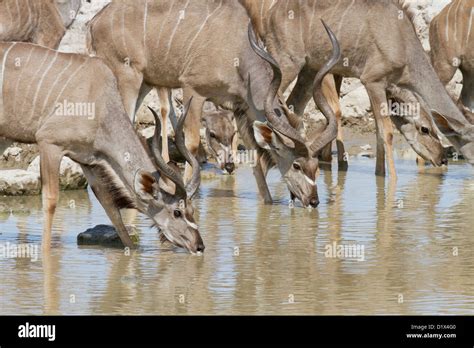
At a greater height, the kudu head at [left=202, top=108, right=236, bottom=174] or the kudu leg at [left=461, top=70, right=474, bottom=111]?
the kudu leg at [left=461, top=70, right=474, bottom=111]

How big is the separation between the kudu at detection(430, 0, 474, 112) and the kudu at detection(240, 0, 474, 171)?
909 millimetres

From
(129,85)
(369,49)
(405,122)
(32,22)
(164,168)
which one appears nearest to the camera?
(164,168)

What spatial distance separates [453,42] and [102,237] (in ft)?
17.2

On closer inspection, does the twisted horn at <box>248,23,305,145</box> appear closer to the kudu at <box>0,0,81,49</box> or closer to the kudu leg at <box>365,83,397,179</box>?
the kudu leg at <box>365,83,397,179</box>

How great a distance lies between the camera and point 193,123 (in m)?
11.8

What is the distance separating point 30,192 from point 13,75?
2217mm

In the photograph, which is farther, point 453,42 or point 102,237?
point 453,42

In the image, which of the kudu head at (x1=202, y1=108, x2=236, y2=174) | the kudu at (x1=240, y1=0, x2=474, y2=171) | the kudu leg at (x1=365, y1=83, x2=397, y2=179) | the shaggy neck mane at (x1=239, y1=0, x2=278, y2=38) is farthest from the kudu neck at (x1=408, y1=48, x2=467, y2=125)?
the kudu head at (x1=202, y1=108, x2=236, y2=174)

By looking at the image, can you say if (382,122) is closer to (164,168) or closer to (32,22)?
(32,22)

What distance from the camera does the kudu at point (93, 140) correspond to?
9.38 metres

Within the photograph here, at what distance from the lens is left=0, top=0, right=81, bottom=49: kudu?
42.2 feet

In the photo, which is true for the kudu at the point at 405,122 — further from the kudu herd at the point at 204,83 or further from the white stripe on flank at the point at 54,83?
the white stripe on flank at the point at 54,83

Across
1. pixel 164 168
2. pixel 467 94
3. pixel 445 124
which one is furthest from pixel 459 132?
pixel 164 168

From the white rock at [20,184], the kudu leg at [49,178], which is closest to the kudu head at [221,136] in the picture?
the white rock at [20,184]
